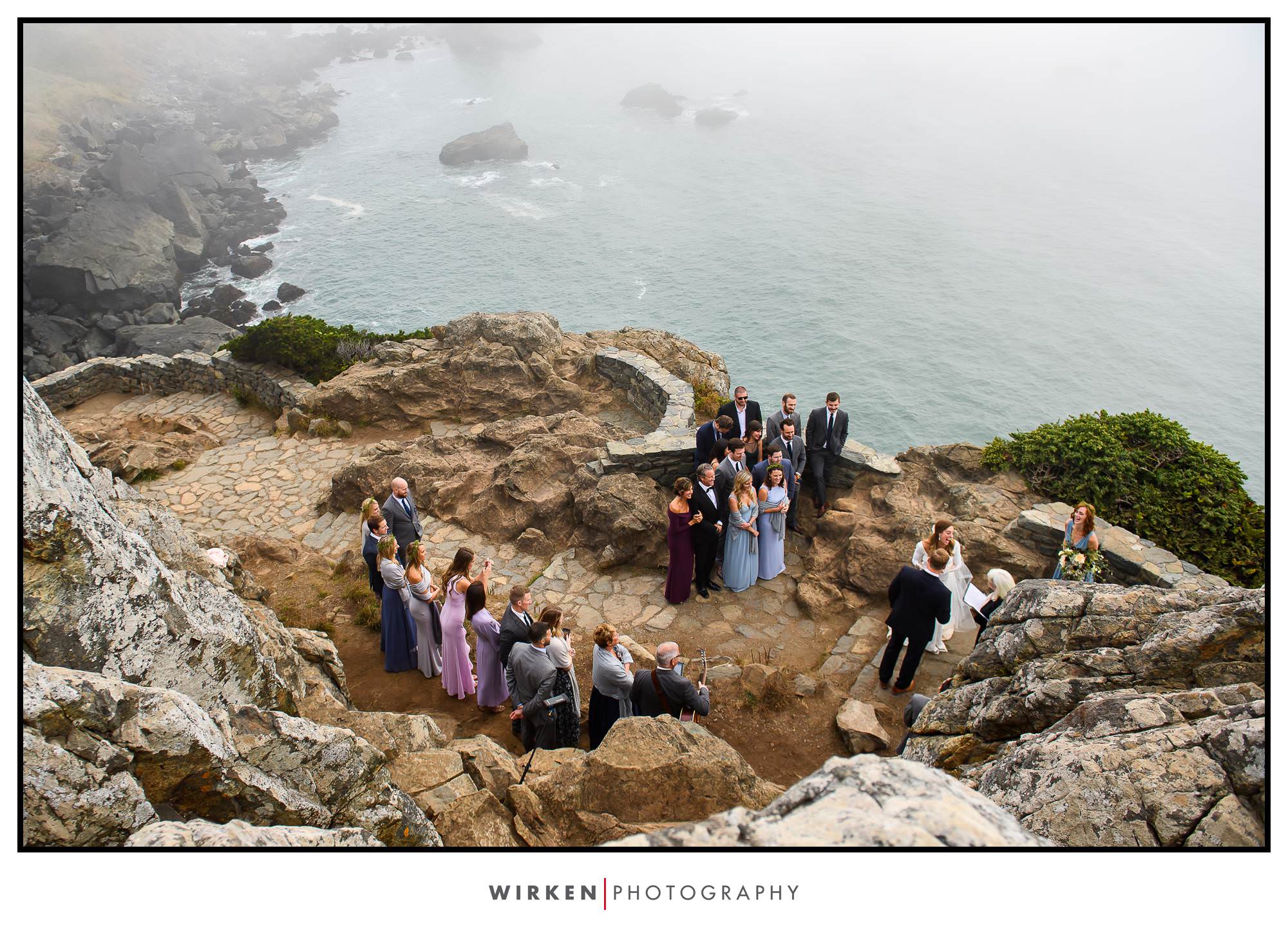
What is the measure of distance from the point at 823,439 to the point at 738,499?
266 centimetres

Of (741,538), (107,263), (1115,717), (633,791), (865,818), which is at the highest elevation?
(865,818)

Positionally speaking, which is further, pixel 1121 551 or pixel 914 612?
pixel 1121 551

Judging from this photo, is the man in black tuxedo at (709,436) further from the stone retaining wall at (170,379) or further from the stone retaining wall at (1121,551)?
the stone retaining wall at (170,379)

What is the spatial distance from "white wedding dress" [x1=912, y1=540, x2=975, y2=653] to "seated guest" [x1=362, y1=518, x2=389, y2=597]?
6156 millimetres

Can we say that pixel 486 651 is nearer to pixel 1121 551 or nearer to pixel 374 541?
Answer: pixel 374 541

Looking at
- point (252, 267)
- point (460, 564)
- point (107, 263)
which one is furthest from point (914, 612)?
point (252, 267)

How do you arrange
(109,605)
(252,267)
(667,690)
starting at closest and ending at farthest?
(109,605) → (667,690) → (252,267)

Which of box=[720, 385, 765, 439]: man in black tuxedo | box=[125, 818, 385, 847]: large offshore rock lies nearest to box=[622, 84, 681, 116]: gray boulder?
box=[720, 385, 765, 439]: man in black tuxedo

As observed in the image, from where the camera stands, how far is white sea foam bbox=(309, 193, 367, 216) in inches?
2372

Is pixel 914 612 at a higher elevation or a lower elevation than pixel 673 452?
higher

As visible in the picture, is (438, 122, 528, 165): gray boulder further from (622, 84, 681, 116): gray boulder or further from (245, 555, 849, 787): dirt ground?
(245, 555, 849, 787): dirt ground

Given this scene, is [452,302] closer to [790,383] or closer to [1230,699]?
[790,383]

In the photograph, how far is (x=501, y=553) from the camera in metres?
11.4
